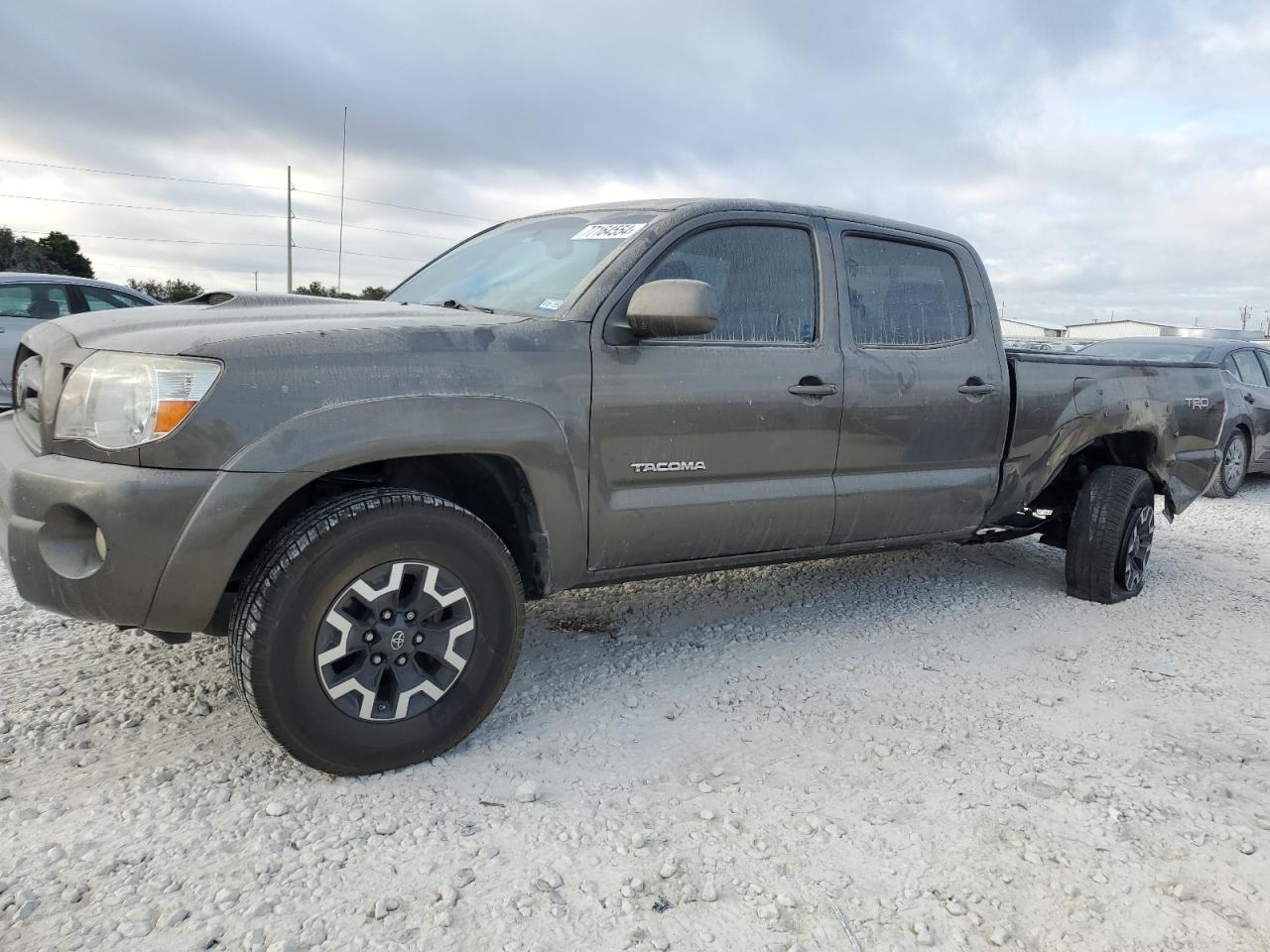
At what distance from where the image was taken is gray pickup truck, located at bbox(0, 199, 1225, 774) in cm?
236

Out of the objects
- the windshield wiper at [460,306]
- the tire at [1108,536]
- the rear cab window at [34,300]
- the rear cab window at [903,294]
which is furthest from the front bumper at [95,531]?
the rear cab window at [34,300]

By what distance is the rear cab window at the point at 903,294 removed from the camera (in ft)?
12.4

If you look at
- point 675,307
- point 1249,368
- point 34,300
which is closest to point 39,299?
point 34,300

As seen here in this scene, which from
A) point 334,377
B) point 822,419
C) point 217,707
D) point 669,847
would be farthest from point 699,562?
point 217,707

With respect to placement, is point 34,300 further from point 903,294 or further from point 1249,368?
point 1249,368

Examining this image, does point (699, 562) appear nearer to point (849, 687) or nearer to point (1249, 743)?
point (849, 687)

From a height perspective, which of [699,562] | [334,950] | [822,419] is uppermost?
[822,419]

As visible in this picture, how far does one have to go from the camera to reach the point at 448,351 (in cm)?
271

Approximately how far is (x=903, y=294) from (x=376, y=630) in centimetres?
267

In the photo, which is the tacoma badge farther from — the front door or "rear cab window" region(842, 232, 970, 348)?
"rear cab window" region(842, 232, 970, 348)

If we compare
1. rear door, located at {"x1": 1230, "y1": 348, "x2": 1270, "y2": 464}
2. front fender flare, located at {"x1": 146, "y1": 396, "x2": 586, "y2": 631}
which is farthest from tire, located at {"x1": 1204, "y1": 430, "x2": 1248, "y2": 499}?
front fender flare, located at {"x1": 146, "y1": 396, "x2": 586, "y2": 631}

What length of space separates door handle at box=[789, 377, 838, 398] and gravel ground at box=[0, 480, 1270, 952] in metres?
1.07

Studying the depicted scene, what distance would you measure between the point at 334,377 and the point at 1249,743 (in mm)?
3178

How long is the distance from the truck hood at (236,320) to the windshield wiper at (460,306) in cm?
6
